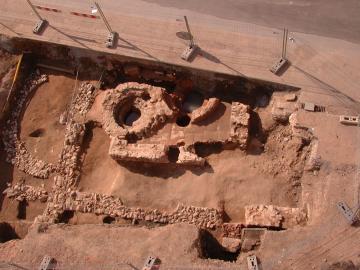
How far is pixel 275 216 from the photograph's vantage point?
12547 millimetres

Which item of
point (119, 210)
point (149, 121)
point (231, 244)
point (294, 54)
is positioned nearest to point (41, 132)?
point (149, 121)

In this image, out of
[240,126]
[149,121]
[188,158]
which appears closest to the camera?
[188,158]

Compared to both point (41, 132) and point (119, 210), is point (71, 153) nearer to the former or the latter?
point (41, 132)

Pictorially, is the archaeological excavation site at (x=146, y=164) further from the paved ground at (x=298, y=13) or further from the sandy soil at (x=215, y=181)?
the paved ground at (x=298, y=13)

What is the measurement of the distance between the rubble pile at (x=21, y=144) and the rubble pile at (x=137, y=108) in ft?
8.44

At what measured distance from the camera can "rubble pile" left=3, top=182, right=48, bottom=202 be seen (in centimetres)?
1486

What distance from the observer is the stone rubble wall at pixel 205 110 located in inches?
564

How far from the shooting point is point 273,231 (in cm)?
1206

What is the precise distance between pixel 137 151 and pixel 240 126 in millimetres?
3261

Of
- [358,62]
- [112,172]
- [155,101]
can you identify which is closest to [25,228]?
[112,172]

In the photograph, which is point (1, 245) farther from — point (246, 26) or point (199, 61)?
point (246, 26)

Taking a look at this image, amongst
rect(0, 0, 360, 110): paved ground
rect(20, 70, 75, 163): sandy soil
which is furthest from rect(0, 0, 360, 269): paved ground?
rect(20, 70, 75, 163): sandy soil

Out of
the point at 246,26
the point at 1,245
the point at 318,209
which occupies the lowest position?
the point at 1,245

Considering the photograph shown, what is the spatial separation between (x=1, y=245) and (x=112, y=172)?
12.8 feet
